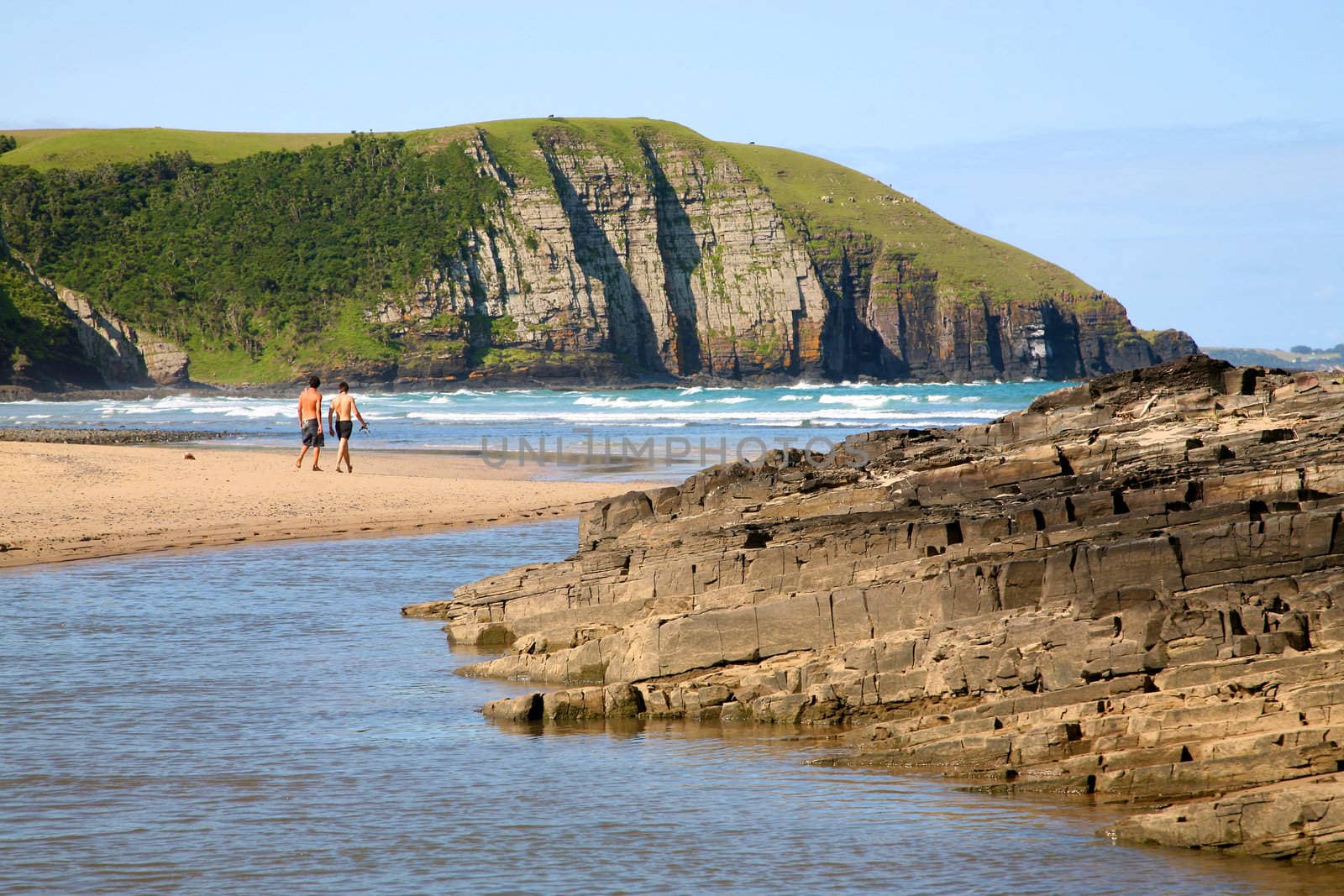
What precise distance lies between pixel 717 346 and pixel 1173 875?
394ft

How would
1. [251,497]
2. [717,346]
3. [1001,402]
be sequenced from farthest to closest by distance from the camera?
1. [717,346]
2. [1001,402]
3. [251,497]

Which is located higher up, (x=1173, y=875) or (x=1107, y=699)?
(x=1107, y=699)

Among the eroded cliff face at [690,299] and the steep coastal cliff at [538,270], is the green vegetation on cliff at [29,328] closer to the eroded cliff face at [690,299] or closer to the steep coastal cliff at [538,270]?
the steep coastal cliff at [538,270]

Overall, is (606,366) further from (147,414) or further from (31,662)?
(31,662)

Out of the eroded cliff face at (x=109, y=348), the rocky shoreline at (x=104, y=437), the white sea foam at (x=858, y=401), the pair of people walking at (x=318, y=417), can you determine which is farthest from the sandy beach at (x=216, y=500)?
the eroded cliff face at (x=109, y=348)

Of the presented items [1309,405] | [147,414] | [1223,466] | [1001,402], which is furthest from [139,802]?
[1001,402]

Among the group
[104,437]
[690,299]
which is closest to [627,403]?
[104,437]

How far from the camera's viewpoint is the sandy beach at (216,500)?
51.4 ft

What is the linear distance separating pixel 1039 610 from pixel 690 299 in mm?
119538

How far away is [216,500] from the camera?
18781 millimetres

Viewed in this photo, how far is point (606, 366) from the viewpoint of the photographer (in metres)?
117

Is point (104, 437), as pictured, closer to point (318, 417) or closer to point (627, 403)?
point (318, 417)

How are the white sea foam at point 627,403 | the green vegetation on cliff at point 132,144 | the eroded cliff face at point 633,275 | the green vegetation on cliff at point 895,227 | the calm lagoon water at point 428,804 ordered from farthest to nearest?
the green vegetation on cliff at point 895,227 < the green vegetation on cliff at point 132,144 < the eroded cliff face at point 633,275 < the white sea foam at point 627,403 < the calm lagoon water at point 428,804

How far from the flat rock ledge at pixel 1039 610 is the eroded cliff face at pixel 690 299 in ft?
335
